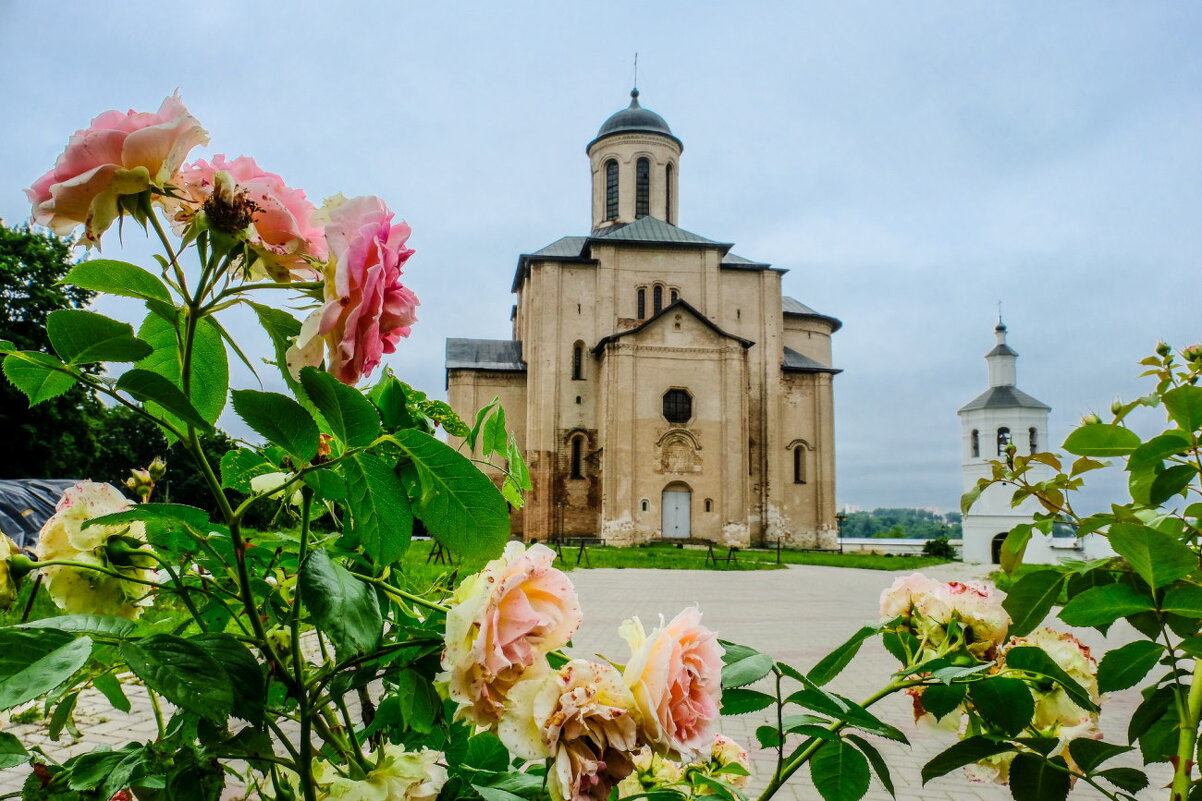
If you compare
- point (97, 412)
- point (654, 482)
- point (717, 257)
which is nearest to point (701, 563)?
point (654, 482)

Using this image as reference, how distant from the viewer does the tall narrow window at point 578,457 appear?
28953 millimetres

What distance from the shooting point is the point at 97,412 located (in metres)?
23.2

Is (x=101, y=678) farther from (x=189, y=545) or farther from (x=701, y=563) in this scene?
(x=701, y=563)

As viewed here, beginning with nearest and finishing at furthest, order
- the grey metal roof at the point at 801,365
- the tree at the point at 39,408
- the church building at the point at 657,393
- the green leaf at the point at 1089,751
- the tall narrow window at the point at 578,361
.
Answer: the green leaf at the point at 1089,751 < the tree at the point at 39,408 < the church building at the point at 657,393 < the tall narrow window at the point at 578,361 < the grey metal roof at the point at 801,365

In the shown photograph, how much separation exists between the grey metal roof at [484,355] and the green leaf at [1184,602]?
2982cm

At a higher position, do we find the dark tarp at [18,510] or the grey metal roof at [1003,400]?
the grey metal roof at [1003,400]

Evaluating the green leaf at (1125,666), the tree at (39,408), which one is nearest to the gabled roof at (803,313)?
the tree at (39,408)

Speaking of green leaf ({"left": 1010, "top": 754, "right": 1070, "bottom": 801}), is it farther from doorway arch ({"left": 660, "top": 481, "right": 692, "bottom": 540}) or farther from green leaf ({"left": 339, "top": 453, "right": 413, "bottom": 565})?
doorway arch ({"left": 660, "top": 481, "right": 692, "bottom": 540})

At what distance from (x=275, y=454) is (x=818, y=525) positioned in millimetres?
30537

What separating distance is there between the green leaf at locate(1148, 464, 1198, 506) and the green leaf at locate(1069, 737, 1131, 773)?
0.50m

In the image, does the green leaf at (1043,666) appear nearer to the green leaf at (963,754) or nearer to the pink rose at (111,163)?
the green leaf at (963,754)

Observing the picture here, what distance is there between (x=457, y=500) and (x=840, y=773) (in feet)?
1.99

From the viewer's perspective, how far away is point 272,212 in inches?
32.2

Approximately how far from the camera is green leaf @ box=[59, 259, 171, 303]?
78 centimetres
